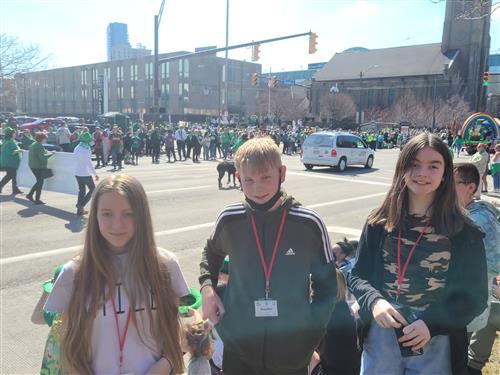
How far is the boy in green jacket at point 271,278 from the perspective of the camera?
2170 mm

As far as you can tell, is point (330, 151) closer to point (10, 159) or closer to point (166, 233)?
point (166, 233)

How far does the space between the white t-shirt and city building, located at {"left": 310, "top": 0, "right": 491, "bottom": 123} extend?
74.1 metres

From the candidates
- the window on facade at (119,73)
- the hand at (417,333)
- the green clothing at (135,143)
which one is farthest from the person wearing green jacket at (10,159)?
the window on facade at (119,73)

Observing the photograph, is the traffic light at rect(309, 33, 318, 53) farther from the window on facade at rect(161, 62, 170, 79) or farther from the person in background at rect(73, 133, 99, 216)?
the window on facade at rect(161, 62, 170, 79)

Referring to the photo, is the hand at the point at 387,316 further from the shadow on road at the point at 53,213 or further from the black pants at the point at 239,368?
the shadow on road at the point at 53,213

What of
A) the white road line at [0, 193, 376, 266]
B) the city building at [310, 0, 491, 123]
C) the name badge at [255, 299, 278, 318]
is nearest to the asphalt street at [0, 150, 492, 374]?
the white road line at [0, 193, 376, 266]

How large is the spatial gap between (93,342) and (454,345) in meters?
1.80

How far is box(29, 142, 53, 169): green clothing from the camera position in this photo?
10898 mm

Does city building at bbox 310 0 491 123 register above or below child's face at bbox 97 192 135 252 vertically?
above

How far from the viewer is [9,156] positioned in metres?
11.9

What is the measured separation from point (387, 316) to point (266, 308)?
0.59 meters

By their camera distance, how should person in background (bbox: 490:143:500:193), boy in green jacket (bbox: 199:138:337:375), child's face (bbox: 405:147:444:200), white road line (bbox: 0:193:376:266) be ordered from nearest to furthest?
boy in green jacket (bbox: 199:138:337:375) < child's face (bbox: 405:147:444:200) < white road line (bbox: 0:193:376:266) < person in background (bbox: 490:143:500:193)

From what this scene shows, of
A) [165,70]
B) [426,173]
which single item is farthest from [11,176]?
[165,70]

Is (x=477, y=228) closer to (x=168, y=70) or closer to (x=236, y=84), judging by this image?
(x=168, y=70)
